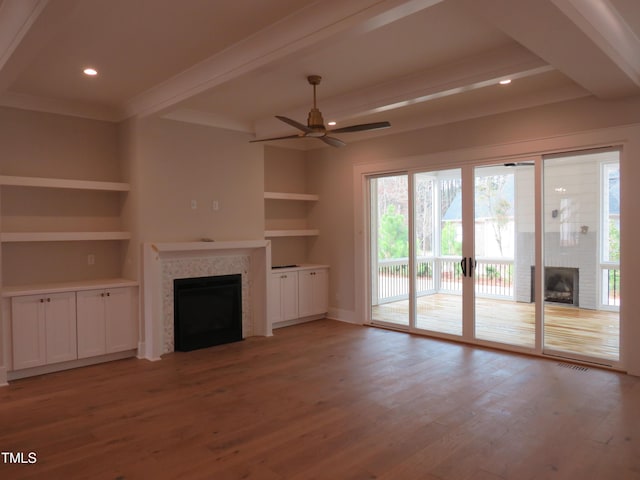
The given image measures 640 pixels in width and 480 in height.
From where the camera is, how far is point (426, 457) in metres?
2.92

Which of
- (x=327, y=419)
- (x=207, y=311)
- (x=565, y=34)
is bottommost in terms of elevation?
(x=327, y=419)

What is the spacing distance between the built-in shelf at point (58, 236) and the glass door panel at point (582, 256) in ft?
16.1

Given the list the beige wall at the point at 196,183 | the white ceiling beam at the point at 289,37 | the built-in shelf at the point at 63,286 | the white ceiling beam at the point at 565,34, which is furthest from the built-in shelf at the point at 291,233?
→ the white ceiling beam at the point at 565,34

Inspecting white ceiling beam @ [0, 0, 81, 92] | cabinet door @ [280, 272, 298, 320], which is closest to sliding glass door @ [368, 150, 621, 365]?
cabinet door @ [280, 272, 298, 320]

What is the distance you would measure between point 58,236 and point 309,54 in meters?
3.33

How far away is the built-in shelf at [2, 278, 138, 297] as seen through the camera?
14.5ft

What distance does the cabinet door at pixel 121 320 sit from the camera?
5008 millimetres

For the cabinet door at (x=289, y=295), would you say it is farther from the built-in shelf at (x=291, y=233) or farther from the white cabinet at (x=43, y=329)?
the white cabinet at (x=43, y=329)

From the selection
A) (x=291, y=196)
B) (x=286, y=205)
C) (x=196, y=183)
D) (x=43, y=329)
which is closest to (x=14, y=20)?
(x=196, y=183)

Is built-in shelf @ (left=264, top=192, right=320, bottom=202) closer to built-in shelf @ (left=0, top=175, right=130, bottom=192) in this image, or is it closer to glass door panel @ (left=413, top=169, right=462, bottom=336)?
glass door panel @ (left=413, top=169, right=462, bottom=336)

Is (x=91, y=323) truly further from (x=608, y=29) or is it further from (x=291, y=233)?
(x=608, y=29)

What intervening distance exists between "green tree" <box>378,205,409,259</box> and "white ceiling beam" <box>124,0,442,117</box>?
11.2ft

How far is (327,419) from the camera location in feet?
11.5

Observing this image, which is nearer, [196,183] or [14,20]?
[14,20]
